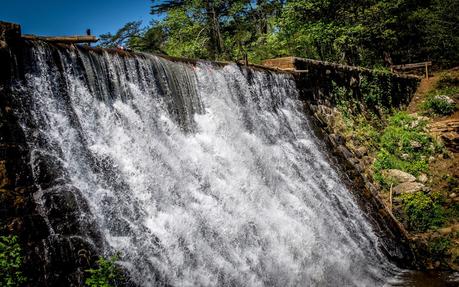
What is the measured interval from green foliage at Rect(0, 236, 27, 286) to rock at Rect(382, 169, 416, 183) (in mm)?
9318

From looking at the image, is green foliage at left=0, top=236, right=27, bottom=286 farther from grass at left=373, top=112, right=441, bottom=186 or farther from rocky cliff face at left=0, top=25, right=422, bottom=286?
grass at left=373, top=112, right=441, bottom=186

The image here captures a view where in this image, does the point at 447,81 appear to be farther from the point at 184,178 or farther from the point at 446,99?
the point at 184,178

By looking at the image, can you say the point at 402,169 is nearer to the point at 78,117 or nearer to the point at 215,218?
the point at 215,218

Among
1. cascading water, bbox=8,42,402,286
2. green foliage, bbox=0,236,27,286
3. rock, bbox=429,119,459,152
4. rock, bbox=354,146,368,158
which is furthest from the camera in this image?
rock, bbox=429,119,459,152

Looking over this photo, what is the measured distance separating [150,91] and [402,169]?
7.76 meters

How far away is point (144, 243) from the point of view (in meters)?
5.11

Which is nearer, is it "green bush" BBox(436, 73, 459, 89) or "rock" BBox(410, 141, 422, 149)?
"rock" BBox(410, 141, 422, 149)

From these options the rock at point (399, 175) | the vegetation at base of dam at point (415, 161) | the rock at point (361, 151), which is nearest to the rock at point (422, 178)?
the vegetation at base of dam at point (415, 161)

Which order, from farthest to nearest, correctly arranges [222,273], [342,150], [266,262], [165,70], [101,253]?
[342,150]
[165,70]
[266,262]
[222,273]
[101,253]

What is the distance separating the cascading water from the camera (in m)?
5.11

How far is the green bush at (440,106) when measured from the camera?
14.4 meters

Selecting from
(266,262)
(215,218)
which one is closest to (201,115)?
(215,218)

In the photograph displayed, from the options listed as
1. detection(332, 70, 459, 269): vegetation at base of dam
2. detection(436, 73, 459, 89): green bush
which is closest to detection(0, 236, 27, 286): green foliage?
detection(332, 70, 459, 269): vegetation at base of dam

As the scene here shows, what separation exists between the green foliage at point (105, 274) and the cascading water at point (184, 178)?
268 millimetres
